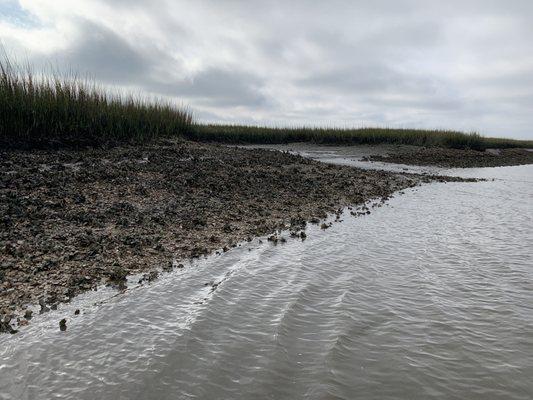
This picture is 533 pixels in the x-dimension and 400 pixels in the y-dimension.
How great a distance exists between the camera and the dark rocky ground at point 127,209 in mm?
6051

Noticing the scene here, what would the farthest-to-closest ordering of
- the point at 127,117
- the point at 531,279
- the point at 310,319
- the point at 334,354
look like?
the point at 127,117
the point at 531,279
the point at 310,319
the point at 334,354

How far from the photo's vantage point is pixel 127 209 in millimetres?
9539

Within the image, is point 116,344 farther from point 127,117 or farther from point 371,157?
point 371,157

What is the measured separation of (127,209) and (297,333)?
618 centimetres

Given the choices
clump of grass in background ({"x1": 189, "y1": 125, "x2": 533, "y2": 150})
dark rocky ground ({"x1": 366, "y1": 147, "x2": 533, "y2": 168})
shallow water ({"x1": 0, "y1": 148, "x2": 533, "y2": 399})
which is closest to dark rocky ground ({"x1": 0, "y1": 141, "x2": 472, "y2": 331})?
shallow water ({"x1": 0, "y1": 148, "x2": 533, "y2": 399})

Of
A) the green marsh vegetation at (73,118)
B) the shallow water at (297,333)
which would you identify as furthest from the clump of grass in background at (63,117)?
the shallow water at (297,333)

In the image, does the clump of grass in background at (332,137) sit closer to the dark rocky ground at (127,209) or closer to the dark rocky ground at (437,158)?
the dark rocky ground at (437,158)

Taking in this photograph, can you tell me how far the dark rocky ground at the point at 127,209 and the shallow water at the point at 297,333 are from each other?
0.74 meters

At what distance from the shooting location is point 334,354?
4.16 m

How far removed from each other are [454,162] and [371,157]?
6533mm

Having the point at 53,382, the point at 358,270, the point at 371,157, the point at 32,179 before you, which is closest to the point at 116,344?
the point at 53,382

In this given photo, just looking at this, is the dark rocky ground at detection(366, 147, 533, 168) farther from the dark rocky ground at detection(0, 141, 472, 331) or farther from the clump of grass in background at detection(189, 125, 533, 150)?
the dark rocky ground at detection(0, 141, 472, 331)

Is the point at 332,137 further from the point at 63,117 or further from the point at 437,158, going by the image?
the point at 63,117

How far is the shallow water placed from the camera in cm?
361
